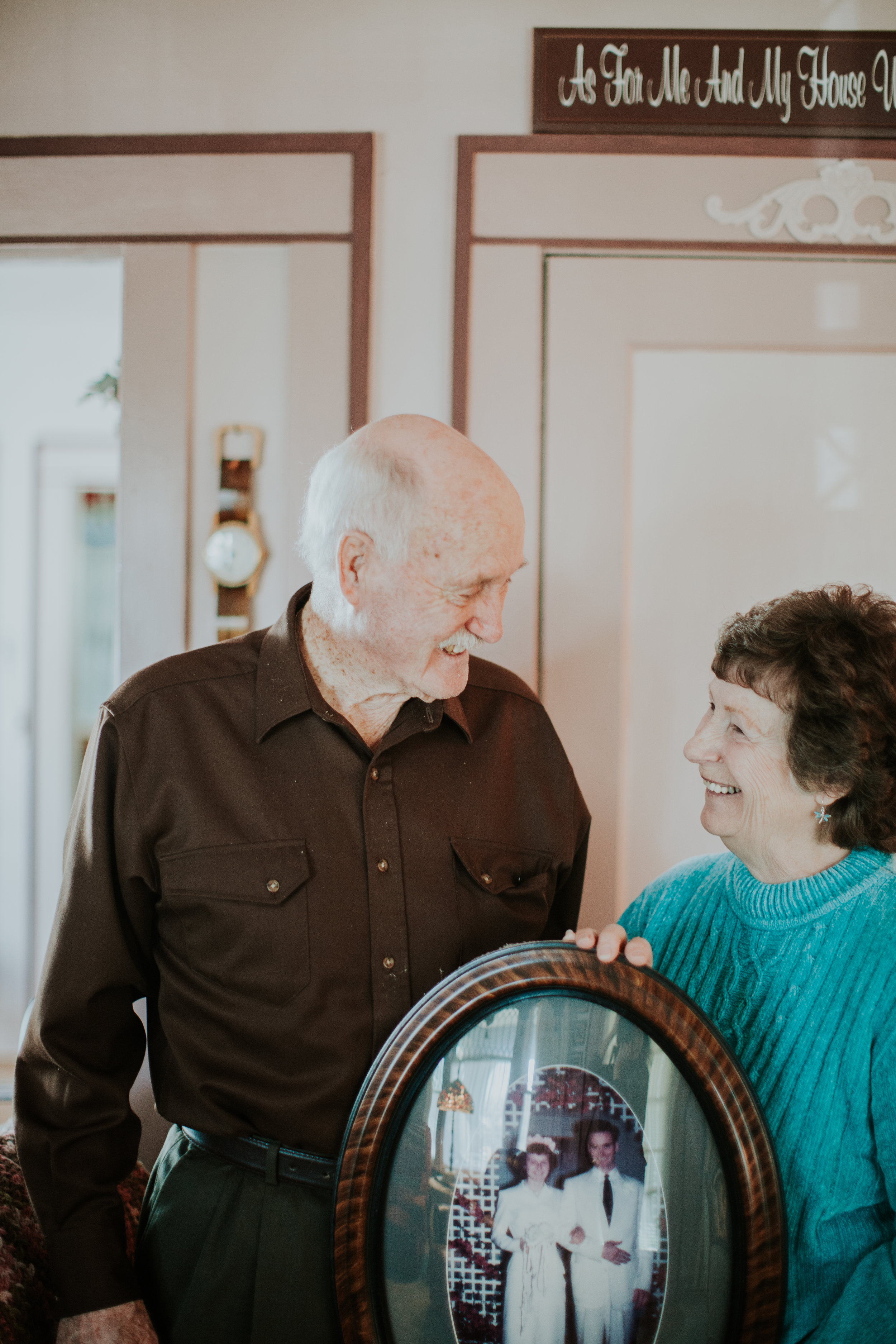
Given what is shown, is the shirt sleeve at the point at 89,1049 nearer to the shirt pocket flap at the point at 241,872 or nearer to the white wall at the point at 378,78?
the shirt pocket flap at the point at 241,872

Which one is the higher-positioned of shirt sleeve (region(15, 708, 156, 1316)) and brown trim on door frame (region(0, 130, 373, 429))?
brown trim on door frame (region(0, 130, 373, 429))

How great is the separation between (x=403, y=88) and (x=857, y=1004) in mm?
1731

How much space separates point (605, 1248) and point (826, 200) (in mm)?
1761

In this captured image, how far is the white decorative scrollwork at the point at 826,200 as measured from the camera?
169cm

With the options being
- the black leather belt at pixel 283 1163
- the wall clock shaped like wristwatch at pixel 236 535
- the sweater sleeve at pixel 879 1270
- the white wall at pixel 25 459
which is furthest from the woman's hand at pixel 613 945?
the white wall at pixel 25 459

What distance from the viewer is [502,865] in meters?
1.28

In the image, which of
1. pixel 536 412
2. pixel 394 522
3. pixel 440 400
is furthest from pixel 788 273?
pixel 394 522

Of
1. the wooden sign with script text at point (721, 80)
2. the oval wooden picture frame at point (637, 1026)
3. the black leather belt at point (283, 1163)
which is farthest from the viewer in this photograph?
the wooden sign with script text at point (721, 80)

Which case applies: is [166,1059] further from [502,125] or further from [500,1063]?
[502,125]

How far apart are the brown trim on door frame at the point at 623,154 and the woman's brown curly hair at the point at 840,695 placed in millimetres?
803

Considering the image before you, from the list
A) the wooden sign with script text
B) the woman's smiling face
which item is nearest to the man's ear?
the woman's smiling face

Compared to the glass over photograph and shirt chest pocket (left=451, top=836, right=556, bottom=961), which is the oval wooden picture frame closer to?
the glass over photograph

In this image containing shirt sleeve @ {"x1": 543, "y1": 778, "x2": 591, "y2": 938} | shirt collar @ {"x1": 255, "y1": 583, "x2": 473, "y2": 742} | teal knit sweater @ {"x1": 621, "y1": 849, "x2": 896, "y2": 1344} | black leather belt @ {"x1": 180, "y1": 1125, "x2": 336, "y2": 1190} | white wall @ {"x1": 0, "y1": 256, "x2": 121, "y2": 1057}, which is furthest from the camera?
white wall @ {"x1": 0, "y1": 256, "x2": 121, "y2": 1057}

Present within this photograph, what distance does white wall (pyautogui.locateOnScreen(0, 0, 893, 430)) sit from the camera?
5.59 feet
